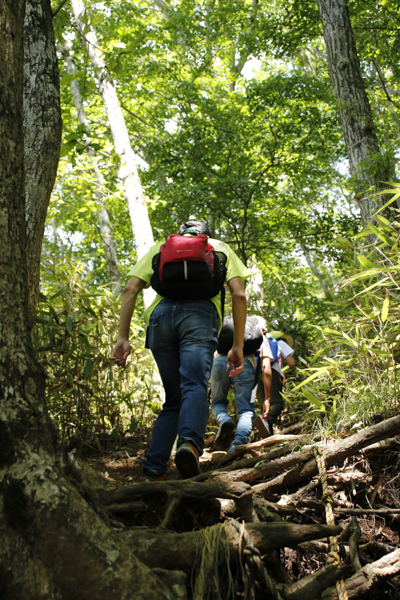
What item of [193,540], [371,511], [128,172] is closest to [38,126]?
[193,540]

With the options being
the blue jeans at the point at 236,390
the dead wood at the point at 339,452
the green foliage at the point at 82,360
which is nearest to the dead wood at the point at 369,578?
the dead wood at the point at 339,452

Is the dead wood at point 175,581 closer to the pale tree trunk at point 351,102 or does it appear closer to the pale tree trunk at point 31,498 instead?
the pale tree trunk at point 31,498

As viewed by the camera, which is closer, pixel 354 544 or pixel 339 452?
pixel 354 544

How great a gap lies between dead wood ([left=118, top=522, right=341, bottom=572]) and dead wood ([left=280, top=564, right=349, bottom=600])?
120 mm

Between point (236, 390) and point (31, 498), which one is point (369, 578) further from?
point (236, 390)

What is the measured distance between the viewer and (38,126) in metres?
2.73

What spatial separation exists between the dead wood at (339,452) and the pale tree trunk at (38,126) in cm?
173

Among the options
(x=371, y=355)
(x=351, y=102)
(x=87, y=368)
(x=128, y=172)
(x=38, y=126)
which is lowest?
(x=371, y=355)

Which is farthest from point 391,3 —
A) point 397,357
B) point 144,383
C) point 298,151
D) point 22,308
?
point 22,308

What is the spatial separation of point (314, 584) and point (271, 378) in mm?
4055

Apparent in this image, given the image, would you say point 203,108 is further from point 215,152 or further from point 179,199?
point 179,199

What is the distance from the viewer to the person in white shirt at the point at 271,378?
17.6ft

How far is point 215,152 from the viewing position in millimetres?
11406

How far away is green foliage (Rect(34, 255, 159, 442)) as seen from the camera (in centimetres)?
426
